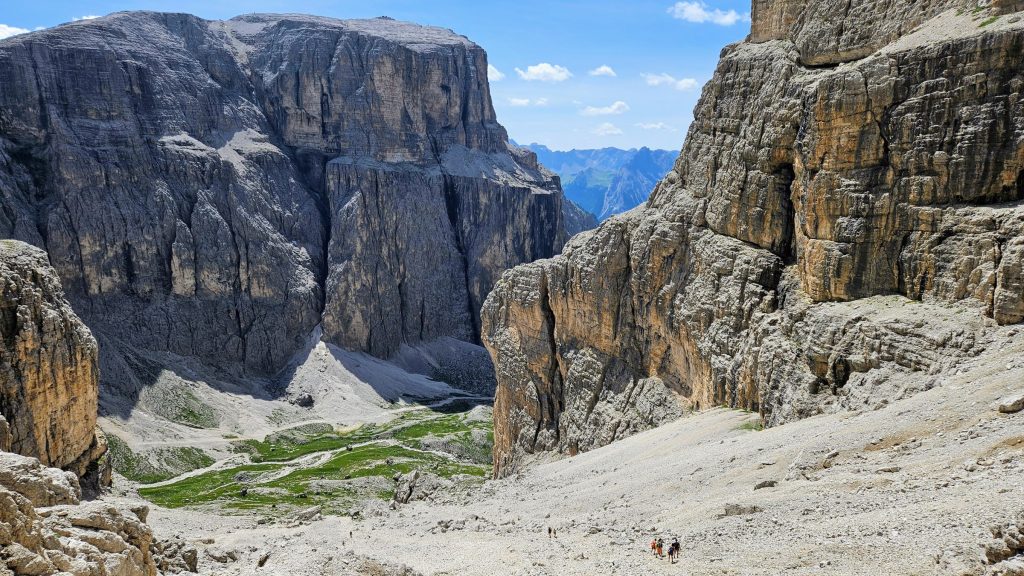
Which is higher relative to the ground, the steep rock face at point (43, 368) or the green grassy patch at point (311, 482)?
the steep rock face at point (43, 368)

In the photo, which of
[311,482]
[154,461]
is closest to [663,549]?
[311,482]

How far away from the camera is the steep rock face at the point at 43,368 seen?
5150cm

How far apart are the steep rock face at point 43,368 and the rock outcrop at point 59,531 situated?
34.1 m

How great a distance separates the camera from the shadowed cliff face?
499ft

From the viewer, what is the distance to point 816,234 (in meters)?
43.6

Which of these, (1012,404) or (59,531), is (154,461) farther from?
(1012,404)

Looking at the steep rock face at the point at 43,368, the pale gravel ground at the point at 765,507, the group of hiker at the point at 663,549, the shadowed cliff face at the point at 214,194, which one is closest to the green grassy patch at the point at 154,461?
the shadowed cliff face at the point at 214,194

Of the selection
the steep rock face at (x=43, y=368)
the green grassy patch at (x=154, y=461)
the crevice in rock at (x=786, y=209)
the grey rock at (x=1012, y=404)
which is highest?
the crevice in rock at (x=786, y=209)

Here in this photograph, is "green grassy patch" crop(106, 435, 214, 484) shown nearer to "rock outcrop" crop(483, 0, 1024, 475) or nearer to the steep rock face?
the steep rock face

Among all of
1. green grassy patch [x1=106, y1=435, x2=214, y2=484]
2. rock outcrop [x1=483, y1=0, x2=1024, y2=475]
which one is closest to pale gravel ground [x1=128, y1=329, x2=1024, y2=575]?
rock outcrop [x1=483, y1=0, x2=1024, y2=475]

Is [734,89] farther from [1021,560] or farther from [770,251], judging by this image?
[1021,560]

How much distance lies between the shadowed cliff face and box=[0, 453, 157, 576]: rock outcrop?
128636 millimetres

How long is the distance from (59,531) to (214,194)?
166379mm

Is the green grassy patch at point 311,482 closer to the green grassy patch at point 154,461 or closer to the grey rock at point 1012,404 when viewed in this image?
the green grassy patch at point 154,461
